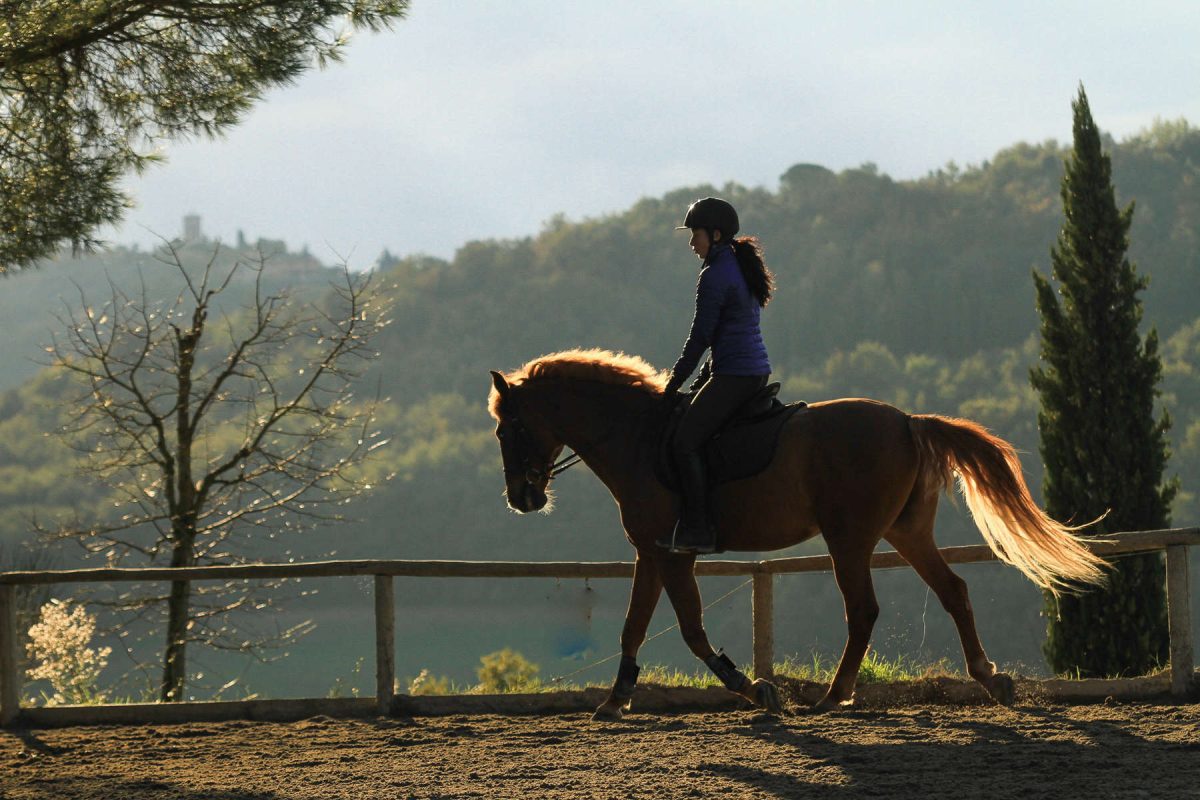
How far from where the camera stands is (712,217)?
22.7 ft

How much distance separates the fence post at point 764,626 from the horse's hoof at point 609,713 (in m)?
1.25

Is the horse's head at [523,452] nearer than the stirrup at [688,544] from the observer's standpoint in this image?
No

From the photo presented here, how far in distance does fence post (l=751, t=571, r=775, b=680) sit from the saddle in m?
1.62

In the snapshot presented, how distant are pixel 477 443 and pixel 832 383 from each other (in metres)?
24.1

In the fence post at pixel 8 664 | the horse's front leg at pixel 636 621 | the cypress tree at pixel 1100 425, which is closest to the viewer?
the horse's front leg at pixel 636 621

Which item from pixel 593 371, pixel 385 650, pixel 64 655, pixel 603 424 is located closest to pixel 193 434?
pixel 64 655

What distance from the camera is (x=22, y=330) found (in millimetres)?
145500

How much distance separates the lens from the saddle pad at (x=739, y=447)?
675 centimetres

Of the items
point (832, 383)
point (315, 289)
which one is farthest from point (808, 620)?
point (315, 289)

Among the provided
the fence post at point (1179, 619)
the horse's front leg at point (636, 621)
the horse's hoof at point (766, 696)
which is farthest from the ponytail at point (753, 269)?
the fence post at point (1179, 619)

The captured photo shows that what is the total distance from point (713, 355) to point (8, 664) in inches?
211

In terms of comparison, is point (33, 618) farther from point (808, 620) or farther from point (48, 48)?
point (808, 620)

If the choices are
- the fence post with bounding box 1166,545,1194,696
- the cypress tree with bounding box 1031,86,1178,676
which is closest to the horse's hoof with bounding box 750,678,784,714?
the fence post with bounding box 1166,545,1194,696

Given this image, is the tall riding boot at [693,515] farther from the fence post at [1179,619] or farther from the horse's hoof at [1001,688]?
the fence post at [1179,619]
